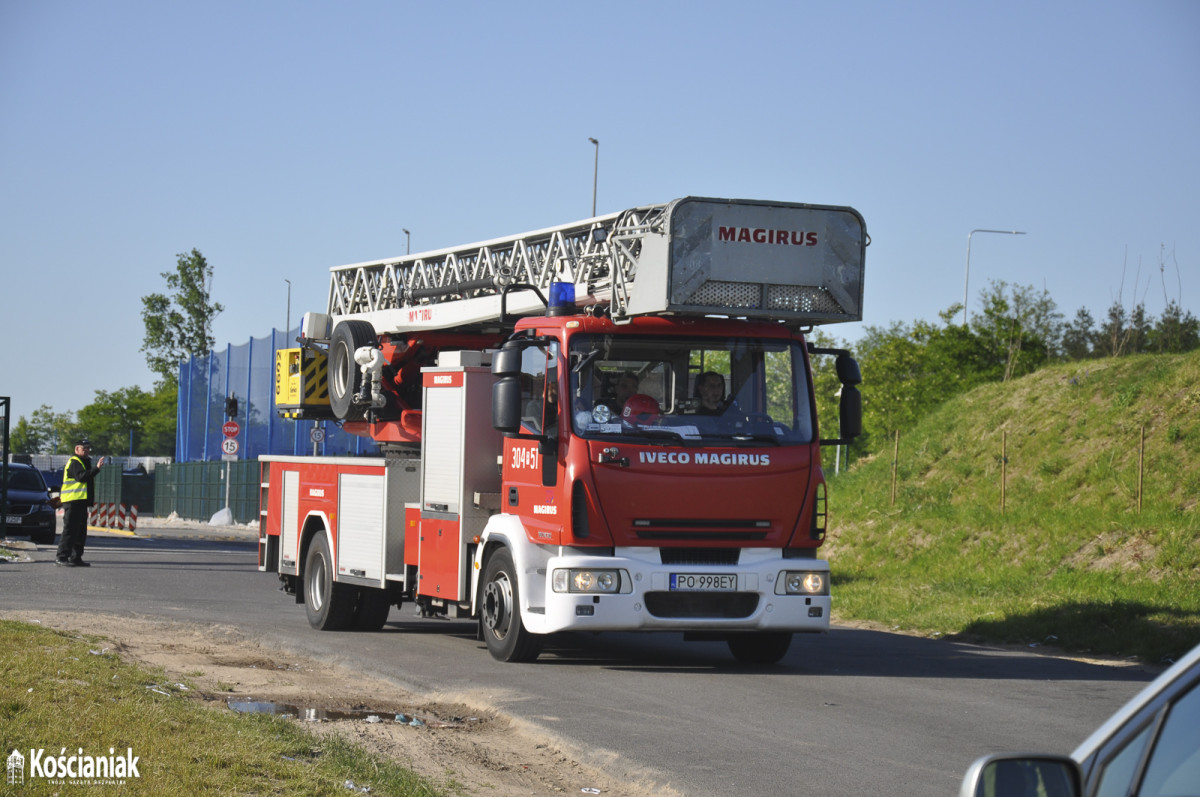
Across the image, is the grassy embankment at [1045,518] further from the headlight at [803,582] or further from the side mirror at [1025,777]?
the side mirror at [1025,777]

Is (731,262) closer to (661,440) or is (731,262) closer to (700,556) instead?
(661,440)

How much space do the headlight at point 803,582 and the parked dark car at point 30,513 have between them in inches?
868

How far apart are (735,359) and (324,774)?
5670 millimetres

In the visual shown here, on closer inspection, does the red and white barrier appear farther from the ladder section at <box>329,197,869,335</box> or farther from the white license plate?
the white license plate

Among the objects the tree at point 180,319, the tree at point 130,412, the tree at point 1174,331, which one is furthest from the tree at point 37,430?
the tree at point 1174,331

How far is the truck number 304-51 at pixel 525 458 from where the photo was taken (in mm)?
11266

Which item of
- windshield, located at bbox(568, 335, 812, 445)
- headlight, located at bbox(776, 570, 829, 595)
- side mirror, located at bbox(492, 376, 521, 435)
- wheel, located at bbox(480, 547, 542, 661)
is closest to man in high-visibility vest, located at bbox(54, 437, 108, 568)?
wheel, located at bbox(480, 547, 542, 661)

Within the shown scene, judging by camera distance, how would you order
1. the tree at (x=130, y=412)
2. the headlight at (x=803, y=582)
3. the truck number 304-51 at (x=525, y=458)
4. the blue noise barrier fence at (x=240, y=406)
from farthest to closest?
the tree at (x=130, y=412), the blue noise barrier fence at (x=240, y=406), the truck number 304-51 at (x=525, y=458), the headlight at (x=803, y=582)

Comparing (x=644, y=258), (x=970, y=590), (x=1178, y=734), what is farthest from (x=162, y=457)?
(x=1178, y=734)

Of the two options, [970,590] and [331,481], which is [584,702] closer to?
[331,481]

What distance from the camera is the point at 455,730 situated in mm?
8539

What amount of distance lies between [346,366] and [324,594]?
253 centimetres

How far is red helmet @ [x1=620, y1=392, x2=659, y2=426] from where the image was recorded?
36.2 ft

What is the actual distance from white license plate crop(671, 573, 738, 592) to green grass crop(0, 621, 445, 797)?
3607mm
